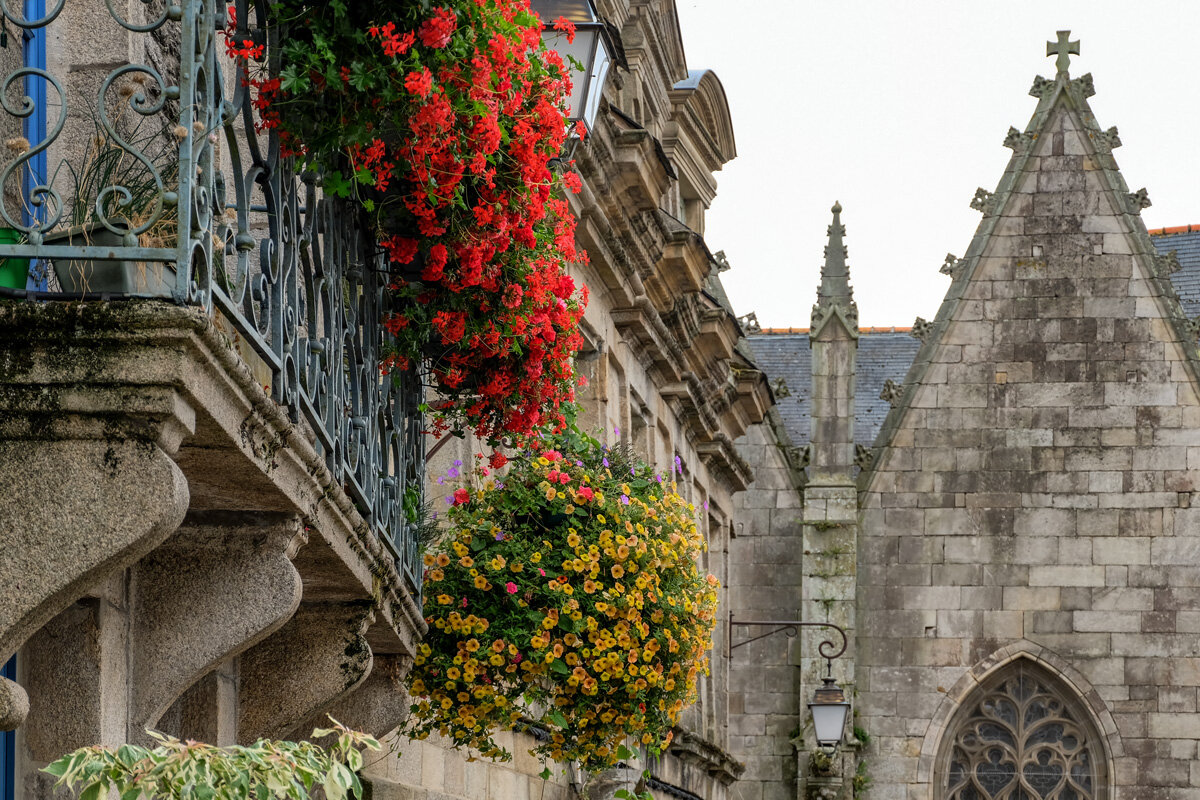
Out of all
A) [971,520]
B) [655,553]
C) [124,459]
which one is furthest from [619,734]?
[971,520]

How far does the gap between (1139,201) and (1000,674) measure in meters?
4.93

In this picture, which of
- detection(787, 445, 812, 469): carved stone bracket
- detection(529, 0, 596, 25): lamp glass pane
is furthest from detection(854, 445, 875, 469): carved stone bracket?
detection(529, 0, 596, 25): lamp glass pane

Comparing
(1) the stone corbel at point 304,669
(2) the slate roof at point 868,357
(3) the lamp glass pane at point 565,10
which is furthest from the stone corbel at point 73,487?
(2) the slate roof at point 868,357

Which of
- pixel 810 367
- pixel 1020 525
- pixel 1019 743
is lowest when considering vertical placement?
pixel 1019 743

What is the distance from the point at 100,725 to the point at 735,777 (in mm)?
13431

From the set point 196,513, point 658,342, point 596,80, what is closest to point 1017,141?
point 658,342

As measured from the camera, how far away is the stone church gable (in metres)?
20.3

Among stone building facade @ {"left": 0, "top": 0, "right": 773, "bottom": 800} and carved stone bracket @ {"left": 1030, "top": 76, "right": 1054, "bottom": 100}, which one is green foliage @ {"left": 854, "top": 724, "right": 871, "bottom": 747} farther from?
stone building facade @ {"left": 0, "top": 0, "right": 773, "bottom": 800}

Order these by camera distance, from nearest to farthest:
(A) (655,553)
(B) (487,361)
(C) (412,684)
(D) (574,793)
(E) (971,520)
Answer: (B) (487,361), (C) (412,684), (A) (655,553), (D) (574,793), (E) (971,520)

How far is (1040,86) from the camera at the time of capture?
72.1 feet

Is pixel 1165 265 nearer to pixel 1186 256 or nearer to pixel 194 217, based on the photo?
pixel 1186 256

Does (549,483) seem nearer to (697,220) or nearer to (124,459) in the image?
(124,459)

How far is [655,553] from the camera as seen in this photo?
7.95 metres

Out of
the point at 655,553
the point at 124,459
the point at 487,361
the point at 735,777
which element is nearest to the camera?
the point at 124,459
